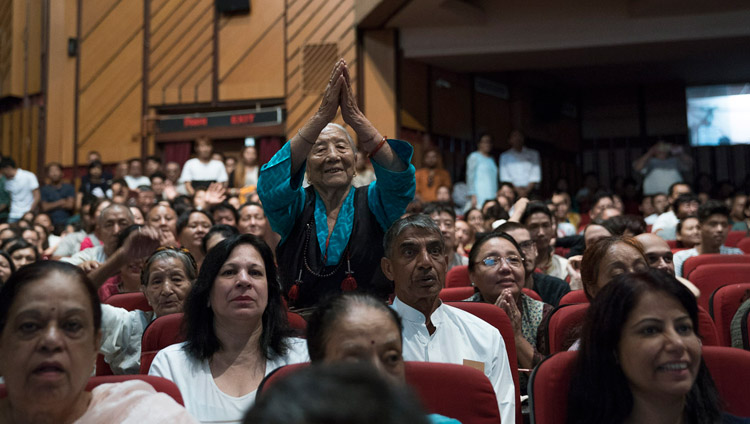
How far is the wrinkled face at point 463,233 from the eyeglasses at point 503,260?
77.6 inches

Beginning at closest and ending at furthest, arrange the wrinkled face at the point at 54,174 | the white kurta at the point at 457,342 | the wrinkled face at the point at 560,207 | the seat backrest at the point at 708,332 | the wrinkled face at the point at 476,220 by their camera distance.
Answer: the white kurta at the point at 457,342
the seat backrest at the point at 708,332
the wrinkled face at the point at 476,220
the wrinkled face at the point at 560,207
the wrinkled face at the point at 54,174

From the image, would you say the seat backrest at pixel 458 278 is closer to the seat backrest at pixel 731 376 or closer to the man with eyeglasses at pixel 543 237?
the man with eyeglasses at pixel 543 237

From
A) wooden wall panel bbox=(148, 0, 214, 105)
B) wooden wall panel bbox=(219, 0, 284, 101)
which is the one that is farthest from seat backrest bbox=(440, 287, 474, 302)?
wooden wall panel bbox=(148, 0, 214, 105)

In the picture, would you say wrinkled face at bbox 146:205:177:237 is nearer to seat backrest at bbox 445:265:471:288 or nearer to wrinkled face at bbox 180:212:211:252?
wrinkled face at bbox 180:212:211:252

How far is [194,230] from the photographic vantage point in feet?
12.9

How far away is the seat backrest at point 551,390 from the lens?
1632 mm

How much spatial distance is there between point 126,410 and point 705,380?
3.93ft

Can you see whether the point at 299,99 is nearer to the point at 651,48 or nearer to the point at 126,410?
the point at 651,48

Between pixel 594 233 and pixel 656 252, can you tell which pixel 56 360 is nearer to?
pixel 656 252

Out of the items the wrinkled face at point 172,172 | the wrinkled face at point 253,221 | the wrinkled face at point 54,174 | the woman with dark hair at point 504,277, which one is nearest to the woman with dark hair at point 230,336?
the woman with dark hair at point 504,277

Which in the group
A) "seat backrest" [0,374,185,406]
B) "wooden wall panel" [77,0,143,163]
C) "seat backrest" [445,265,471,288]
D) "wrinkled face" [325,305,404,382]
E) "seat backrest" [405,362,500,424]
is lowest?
"seat backrest" [405,362,500,424]

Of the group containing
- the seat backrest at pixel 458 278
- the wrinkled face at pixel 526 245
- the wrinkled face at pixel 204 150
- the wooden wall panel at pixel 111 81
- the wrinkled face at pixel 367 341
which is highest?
the wooden wall panel at pixel 111 81

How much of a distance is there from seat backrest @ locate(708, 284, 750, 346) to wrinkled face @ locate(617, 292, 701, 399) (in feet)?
4.04

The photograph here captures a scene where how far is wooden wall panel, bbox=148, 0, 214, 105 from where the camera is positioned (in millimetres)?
8805
